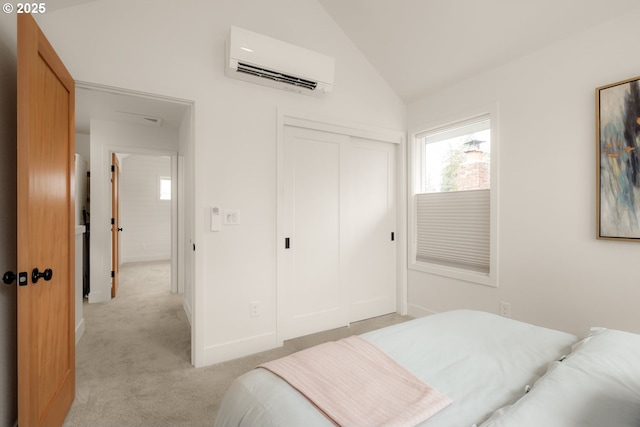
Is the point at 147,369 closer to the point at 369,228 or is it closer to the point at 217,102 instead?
the point at 217,102

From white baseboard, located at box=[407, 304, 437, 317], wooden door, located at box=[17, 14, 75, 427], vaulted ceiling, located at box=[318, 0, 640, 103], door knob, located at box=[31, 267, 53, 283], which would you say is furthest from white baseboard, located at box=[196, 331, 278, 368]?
vaulted ceiling, located at box=[318, 0, 640, 103]

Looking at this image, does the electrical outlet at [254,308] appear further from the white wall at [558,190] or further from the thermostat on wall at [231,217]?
the white wall at [558,190]

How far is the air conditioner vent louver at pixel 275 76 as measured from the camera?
2428 millimetres

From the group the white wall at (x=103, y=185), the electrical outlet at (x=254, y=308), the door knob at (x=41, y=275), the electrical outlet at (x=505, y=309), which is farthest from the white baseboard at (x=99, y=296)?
the electrical outlet at (x=505, y=309)

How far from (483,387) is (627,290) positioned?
1749 mm

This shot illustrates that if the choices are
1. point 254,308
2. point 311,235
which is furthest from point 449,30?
point 254,308

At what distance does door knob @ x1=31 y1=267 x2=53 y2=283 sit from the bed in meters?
1.07

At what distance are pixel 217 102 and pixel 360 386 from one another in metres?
2.30

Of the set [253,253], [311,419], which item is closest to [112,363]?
[253,253]

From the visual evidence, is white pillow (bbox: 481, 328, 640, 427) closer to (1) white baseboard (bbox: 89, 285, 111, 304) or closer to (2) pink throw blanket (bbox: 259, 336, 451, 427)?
(2) pink throw blanket (bbox: 259, 336, 451, 427)

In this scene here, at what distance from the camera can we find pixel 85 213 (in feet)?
14.1

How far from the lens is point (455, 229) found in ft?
10.1

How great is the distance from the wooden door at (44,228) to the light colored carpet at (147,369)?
213 mm

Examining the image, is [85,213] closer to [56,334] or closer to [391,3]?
[56,334]
